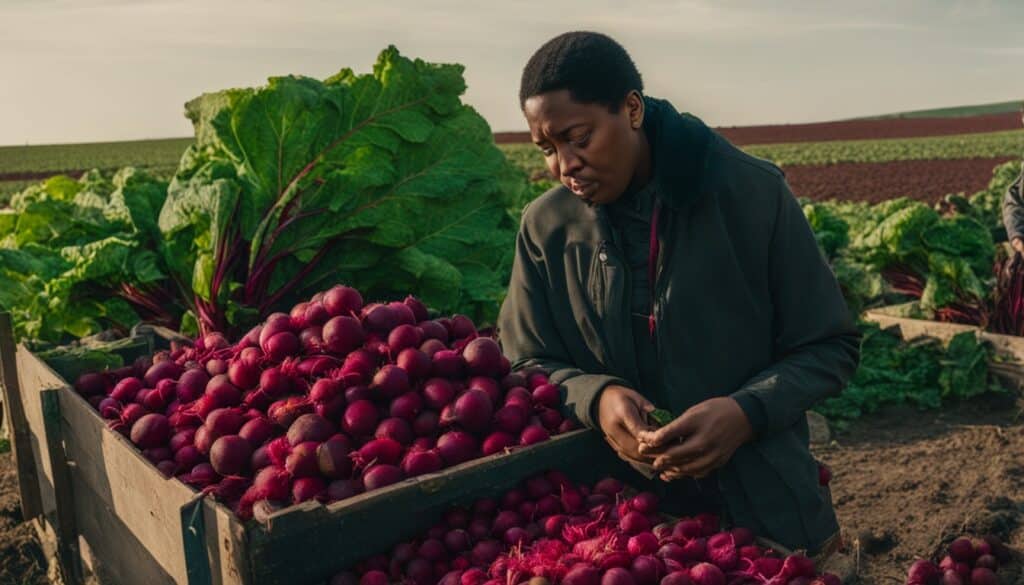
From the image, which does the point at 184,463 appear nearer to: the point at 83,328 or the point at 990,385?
the point at 83,328

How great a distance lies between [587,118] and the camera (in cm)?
239

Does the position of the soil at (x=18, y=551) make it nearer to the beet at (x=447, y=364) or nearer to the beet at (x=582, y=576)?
the beet at (x=447, y=364)

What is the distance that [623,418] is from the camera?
96.2 inches

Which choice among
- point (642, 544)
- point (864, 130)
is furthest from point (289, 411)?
point (864, 130)

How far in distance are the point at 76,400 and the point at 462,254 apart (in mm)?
2432

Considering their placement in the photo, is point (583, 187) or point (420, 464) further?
point (583, 187)

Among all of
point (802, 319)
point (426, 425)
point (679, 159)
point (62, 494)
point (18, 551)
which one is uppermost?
point (679, 159)

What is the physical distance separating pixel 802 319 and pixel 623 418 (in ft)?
1.92

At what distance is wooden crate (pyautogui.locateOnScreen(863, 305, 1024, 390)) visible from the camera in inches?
281

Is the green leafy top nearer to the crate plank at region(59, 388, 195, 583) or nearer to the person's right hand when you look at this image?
the crate plank at region(59, 388, 195, 583)

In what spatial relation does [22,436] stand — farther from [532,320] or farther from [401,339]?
[532,320]

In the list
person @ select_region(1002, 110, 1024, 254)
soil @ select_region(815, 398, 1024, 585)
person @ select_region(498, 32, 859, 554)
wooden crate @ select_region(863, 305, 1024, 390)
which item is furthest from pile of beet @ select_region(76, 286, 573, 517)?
person @ select_region(1002, 110, 1024, 254)

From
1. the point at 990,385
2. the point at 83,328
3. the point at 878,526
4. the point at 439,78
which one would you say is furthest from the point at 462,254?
the point at 990,385

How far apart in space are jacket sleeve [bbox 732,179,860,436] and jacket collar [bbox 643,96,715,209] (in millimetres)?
244
